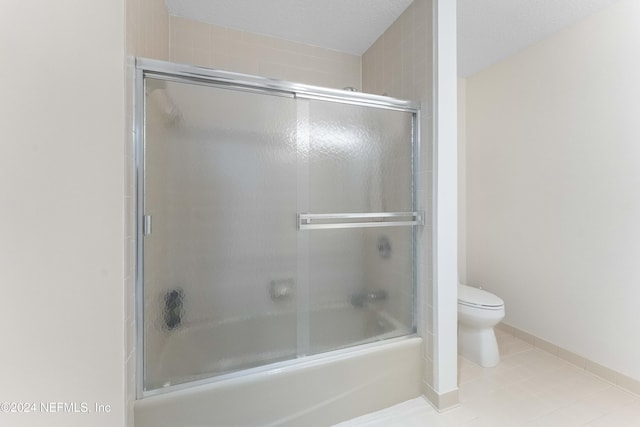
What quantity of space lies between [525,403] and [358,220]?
1347mm

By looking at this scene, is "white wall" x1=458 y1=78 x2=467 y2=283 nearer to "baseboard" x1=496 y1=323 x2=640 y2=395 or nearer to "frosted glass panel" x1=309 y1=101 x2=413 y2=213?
"baseboard" x1=496 y1=323 x2=640 y2=395

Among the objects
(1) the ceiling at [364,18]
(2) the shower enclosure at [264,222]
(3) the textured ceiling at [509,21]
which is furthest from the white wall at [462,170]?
(2) the shower enclosure at [264,222]

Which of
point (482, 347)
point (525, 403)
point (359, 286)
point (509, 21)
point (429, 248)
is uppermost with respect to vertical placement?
point (509, 21)

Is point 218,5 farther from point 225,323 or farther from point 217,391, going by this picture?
point 217,391

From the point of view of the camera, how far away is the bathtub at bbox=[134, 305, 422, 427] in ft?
3.72

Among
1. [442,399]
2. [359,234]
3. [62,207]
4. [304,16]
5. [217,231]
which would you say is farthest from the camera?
[304,16]

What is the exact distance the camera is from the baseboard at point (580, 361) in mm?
1543

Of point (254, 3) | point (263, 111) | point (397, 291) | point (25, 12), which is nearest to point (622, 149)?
point (397, 291)

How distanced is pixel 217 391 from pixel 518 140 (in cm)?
264

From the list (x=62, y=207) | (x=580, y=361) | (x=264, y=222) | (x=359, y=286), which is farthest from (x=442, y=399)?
(x=62, y=207)

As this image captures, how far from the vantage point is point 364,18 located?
1.73 m

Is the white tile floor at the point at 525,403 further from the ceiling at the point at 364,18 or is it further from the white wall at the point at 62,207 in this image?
the ceiling at the point at 364,18

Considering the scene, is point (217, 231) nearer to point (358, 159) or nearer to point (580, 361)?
point (358, 159)

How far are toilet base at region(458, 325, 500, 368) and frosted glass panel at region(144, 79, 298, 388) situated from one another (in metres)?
1.30
